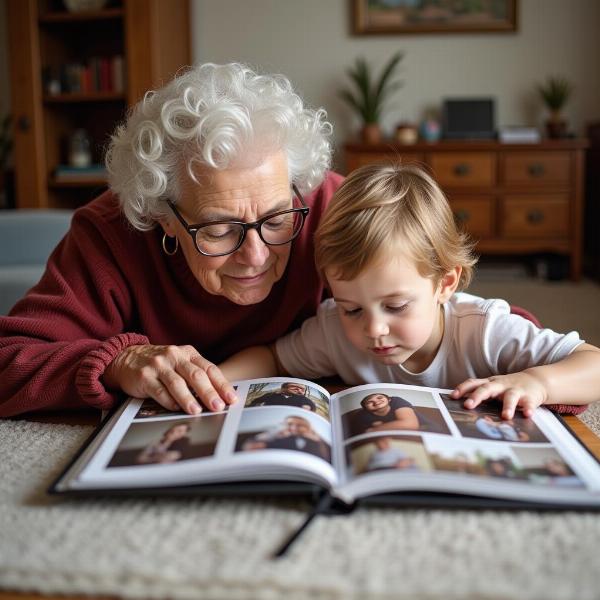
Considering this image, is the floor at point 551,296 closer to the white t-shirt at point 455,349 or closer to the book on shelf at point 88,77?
the white t-shirt at point 455,349

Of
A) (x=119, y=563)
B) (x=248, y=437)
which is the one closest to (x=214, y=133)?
(x=248, y=437)

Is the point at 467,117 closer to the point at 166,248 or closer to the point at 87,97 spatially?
the point at 87,97

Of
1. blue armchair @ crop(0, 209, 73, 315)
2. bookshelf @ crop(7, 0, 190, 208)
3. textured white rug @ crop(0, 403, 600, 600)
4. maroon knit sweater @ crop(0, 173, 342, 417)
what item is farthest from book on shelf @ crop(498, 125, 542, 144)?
textured white rug @ crop(0, 403, 600, 600)

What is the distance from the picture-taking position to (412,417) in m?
0.83

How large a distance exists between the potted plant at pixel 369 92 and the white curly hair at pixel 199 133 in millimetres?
2761

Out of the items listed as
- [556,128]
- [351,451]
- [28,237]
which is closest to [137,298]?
[351,451]

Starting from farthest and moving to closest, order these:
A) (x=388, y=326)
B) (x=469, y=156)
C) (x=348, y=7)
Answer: (x=348, y=7), (x=469, y=156), (x=388, y=326)

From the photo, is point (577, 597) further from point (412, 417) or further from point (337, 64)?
point (337, 64)

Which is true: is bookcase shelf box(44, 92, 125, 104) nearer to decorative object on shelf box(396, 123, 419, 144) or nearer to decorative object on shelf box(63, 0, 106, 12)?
decorative object on shelf box(63, 0, 106, 12)

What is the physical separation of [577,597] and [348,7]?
407cm

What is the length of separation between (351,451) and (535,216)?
3.28 meters

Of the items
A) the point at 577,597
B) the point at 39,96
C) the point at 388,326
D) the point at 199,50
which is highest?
the point at 199,50

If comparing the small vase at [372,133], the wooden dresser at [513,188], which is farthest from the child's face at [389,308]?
the small vase at [372,133]

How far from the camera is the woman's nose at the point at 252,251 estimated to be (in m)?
1.12
